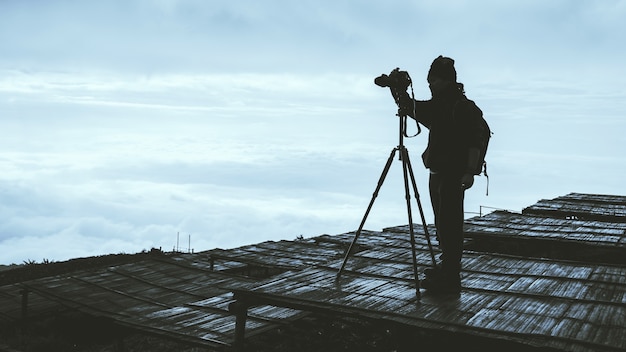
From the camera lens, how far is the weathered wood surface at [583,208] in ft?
58.8

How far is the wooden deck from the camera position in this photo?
5.20 meters

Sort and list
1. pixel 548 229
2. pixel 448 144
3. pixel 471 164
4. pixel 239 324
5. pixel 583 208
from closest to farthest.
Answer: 1. pixel 471 164
2. pixel 448 144
3. pixel 239 324
4. pixel 548 229
5. pixel 583 208

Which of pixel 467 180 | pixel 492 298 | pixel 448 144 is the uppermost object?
pixel 448 144

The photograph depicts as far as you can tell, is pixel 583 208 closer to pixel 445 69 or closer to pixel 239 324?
pixel 445 69

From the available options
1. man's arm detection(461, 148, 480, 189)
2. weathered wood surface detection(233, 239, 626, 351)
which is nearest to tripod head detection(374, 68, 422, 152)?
man's arm detection(461, 148, 480, 189)

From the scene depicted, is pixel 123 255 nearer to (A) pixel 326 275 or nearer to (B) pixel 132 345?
(B) pixel 132 345

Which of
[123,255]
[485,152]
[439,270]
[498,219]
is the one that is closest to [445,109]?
[485,152]

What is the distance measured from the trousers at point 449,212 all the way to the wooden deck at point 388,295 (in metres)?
0.57

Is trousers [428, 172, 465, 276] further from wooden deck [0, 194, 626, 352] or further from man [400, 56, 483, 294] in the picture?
wooden deck [0, 194, 626, 352]

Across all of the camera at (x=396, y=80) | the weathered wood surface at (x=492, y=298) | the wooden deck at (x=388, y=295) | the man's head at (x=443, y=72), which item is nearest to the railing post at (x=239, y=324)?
the wooden deck at (x=388, y=295)

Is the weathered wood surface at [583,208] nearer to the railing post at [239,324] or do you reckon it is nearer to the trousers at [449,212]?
the trousers at [449,212]

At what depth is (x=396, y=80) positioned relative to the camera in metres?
5.74

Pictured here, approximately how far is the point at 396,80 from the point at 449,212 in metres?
1.53

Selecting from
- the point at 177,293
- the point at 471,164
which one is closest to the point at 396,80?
the point at 471,164
